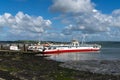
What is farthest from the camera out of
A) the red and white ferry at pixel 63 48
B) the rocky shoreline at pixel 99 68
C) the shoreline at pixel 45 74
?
the red and white ferry at pixel 63 48

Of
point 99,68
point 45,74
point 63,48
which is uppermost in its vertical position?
point 63,48

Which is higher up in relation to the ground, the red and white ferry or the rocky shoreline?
the red and white ferry

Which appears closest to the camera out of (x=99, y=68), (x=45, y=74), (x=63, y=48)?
(x=45, y=74)

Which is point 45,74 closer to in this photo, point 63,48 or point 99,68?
point 99,68

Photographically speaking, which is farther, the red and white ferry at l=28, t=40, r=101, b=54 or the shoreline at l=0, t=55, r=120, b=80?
the red and white ferry at l=28, t=40, r=101, b=54

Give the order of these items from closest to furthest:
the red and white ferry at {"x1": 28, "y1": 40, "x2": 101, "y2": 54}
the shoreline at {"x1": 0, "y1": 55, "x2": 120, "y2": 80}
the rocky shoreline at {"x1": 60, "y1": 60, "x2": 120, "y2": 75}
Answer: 1. the shoreline at {"x1": 0, "y1": 55, "x2": 120, "y2": 80}
2. the rocky shoreline at {"x1": 60, "y1": 60, "x2": 120, "y2": 75}
3. the red and white ferry at {"x1": 28, "y1": 40, "x2": 101, "y2": 54}

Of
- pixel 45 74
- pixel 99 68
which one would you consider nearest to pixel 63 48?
pixel 99 68

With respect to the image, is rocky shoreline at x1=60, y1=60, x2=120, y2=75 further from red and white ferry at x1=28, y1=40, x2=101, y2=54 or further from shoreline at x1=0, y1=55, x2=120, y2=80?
red and white ferry at x1=28, y1=40, x2=101, y2=54

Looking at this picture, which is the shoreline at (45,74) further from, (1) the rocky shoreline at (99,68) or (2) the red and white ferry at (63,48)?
(2) the red and white ferry at (63,48)

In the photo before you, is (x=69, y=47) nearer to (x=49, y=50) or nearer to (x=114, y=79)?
(x=49, y=50)

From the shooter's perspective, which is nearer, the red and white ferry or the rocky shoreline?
the rocky shoreline

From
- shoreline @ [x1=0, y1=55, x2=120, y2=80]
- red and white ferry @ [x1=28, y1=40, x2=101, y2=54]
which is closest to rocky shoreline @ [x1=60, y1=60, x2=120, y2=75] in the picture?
shoreline @ [x1=0, y1=55, x2=120, y2=80]

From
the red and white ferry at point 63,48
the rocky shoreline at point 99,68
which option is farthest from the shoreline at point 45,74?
the red and white ferry at point 63,48

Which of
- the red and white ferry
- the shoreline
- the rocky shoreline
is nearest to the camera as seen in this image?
the shoreline
